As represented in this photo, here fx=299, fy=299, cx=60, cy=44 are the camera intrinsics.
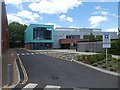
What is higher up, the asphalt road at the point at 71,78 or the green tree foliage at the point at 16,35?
the green tree foliage at the point at 16,35

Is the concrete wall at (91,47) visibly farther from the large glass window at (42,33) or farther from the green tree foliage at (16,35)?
the green tree foliage at (16,35)

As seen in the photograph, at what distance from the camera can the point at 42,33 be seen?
344 ft

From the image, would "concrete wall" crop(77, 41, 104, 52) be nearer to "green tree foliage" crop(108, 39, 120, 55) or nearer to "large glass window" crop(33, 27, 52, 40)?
"green tree foliage" crop(108, 39, 120, 55)

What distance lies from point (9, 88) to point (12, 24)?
142 meters

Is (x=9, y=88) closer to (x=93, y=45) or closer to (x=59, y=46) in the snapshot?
(x=93, y=45)

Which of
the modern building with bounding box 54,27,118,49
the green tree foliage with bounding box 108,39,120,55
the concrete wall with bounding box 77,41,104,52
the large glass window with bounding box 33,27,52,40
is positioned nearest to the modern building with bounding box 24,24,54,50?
the large glass window with bounding box 33,27,52,40

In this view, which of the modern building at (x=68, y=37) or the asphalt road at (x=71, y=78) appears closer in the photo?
the asphalt road at (x=71, y=78)

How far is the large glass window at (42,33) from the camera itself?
10444 centimetres

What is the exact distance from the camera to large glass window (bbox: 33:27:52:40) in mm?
104438

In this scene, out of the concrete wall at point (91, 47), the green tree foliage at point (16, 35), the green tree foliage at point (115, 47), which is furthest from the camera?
the green tree foliage at point (16, 35)

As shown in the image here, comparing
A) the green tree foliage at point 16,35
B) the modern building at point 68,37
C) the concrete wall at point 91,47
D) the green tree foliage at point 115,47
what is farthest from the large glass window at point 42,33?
the green tree foliage at point 115,47

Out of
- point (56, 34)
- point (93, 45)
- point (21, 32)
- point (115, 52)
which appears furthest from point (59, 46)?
point (115, 52)

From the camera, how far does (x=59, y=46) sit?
122 meters

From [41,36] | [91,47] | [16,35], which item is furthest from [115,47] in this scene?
[16,35]
